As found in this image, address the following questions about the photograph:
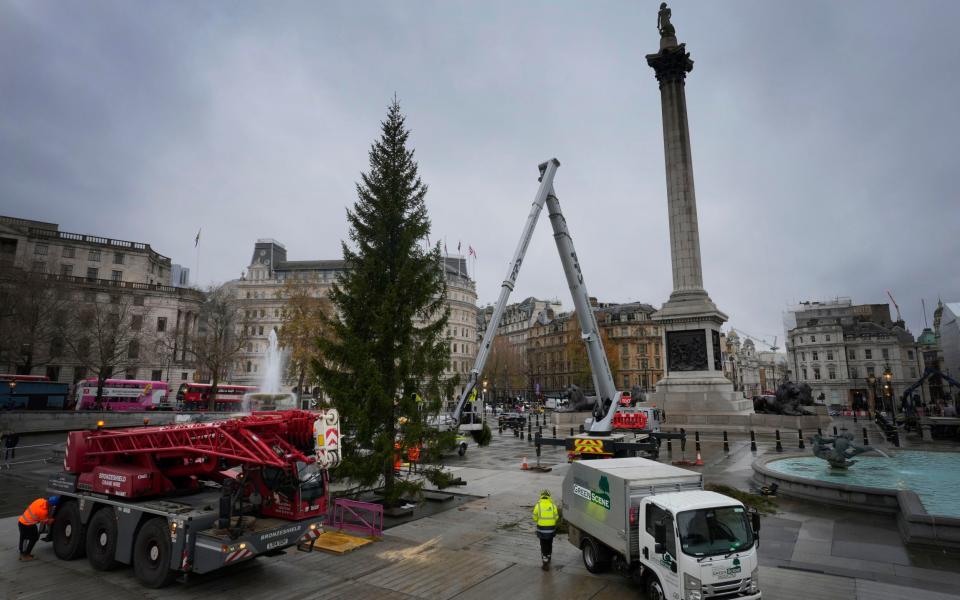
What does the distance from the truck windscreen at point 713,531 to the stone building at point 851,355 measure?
95.2 meters

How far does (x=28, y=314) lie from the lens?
1853 inches

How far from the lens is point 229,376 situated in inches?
3302

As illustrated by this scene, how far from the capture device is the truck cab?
283 inches

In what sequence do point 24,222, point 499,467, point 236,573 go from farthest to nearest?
1. point 24,222
2. point 499,467
3. point 236,573

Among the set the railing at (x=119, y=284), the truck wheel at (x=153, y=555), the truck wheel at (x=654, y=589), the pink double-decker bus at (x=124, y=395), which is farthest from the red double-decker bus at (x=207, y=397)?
the truck wheel at (x=654, y=589)

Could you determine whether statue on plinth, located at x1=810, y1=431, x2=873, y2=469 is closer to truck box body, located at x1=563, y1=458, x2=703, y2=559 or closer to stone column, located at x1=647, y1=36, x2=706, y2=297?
truck box body, located at x1=563, y1=458, x2=703, y2=559

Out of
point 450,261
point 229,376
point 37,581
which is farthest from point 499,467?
point 450,261

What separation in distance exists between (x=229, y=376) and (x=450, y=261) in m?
51.4

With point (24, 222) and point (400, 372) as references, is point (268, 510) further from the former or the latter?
point (24, 222)

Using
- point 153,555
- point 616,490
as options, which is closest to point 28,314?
point 153,555

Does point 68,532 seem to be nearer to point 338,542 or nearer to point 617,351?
point 338,542

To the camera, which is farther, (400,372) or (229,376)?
(229,376)

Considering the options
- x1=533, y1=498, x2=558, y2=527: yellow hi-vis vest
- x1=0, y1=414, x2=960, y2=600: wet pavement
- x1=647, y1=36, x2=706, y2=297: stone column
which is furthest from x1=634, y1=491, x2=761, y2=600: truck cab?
x1=647, y1=36, x2=706, y2=297: stone column

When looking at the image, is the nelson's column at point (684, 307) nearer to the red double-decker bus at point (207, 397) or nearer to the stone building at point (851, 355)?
the red double-decker bus at point (207, 397)
